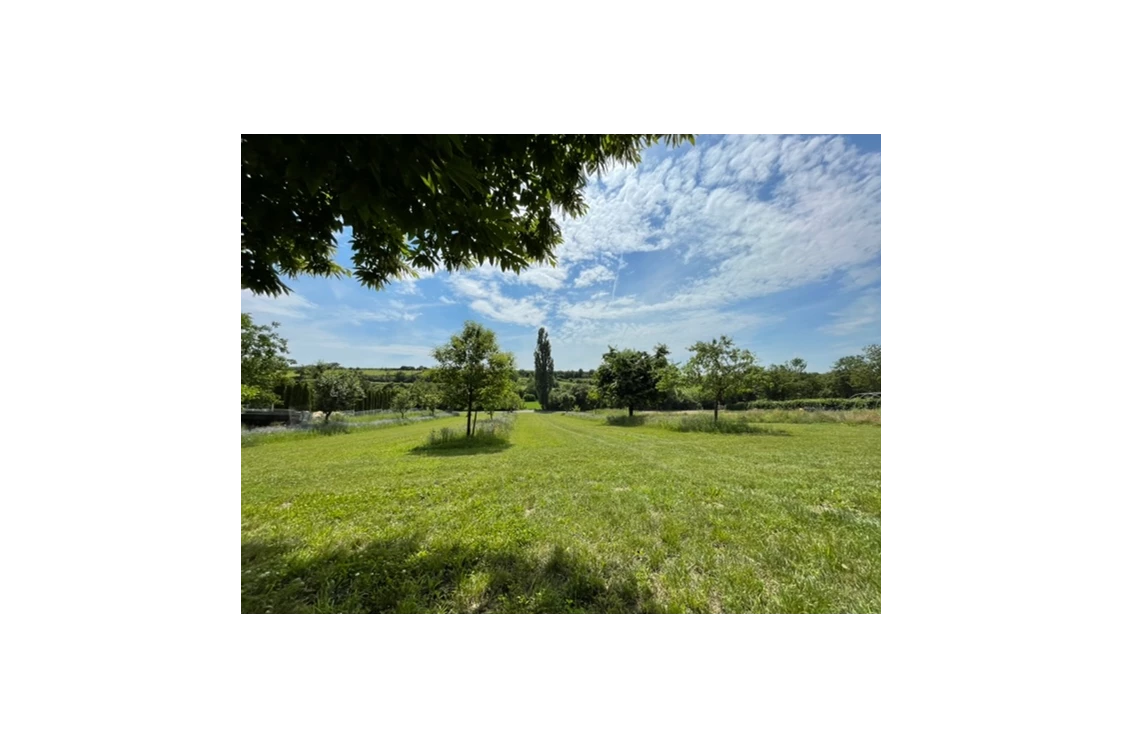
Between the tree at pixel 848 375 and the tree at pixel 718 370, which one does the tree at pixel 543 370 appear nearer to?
the tree at pixel 718 370

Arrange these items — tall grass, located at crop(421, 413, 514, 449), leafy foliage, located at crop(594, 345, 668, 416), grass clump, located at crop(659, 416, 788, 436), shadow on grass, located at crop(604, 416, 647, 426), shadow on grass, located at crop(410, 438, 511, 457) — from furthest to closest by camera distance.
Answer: leafy foliage, located at crop(594, 345, 668, 416)
shadow on grass, located at crop(604, 416, 647, 426)
grass clump, located at crop(659, 416, 788, 436)
tall grass, located at crop(421, 413, 514, 449)
shadow on grass, located at crop(410, 438, 511, 457)

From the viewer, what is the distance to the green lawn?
7.34ft

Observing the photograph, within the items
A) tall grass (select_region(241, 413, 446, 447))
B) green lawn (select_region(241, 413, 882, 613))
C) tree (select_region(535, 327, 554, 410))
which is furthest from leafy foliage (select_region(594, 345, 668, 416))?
tall grass (select_region(241, 413, 446, 447))

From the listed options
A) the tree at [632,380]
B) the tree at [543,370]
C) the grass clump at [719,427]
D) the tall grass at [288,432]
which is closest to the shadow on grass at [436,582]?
the grass clump at [719,427]

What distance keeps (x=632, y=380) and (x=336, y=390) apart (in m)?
24.2

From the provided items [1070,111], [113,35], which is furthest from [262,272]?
[1070,111]

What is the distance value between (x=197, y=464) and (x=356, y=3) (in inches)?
75.0

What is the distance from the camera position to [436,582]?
239 cm

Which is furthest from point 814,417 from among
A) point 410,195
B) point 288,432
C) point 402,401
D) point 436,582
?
point 402,401

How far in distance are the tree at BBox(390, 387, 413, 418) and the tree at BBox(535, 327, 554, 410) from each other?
504 inches

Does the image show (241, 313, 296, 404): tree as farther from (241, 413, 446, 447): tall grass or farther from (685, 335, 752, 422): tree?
(685, 335, 752, 422): tree

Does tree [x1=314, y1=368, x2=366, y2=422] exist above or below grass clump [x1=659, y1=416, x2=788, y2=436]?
above

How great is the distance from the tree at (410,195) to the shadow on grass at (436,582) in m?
2.65

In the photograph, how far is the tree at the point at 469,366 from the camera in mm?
11047
